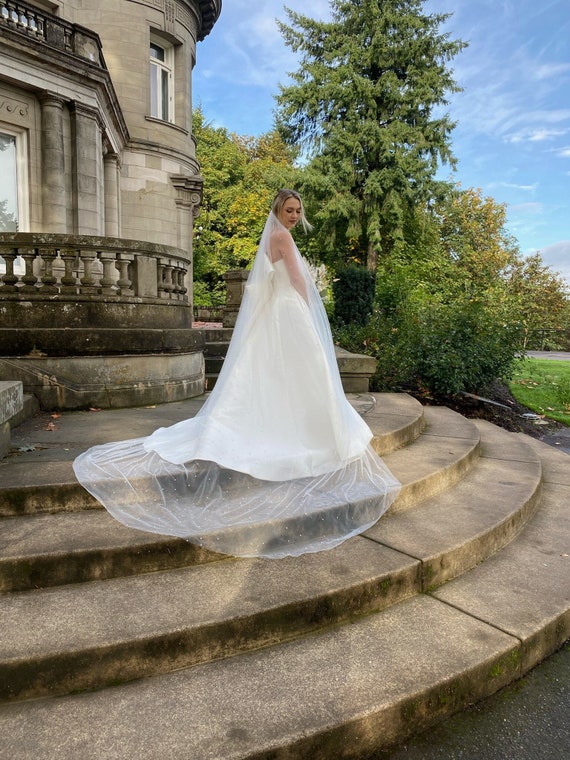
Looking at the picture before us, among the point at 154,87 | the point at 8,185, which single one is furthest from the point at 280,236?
the point at 154,87

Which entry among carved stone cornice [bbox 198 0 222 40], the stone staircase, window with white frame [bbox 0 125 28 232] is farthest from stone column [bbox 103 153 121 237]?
the stone staircase

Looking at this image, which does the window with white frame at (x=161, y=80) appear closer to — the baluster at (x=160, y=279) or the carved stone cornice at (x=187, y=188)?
the carved stone cornice at (x=187, y=188)

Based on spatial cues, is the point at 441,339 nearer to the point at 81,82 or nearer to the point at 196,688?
the point at 196,688

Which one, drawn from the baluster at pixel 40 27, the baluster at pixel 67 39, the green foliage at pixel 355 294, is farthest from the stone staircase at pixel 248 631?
the green foliage at pixel 355 294

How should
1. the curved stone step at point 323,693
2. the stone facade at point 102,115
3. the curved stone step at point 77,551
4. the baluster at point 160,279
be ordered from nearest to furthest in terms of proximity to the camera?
the curved stone step at point 323,693, the curved stone step at point 77,551, the baluster at point 160,279, the stone facade at point 102,115

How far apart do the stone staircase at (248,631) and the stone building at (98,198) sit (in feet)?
8.95

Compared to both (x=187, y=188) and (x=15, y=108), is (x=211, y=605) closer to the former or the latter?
(x=15, y=108)

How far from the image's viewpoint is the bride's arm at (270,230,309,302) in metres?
4.42

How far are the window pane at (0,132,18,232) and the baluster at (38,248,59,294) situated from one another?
575 centimetres

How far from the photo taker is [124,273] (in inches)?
265

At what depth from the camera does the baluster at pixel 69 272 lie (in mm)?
6465

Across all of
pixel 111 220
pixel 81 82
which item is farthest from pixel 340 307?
pixel 81 82

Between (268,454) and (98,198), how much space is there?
1069 centimetres

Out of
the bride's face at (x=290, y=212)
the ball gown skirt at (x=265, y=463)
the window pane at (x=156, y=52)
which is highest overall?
the window pane at (x=156, y=52)
